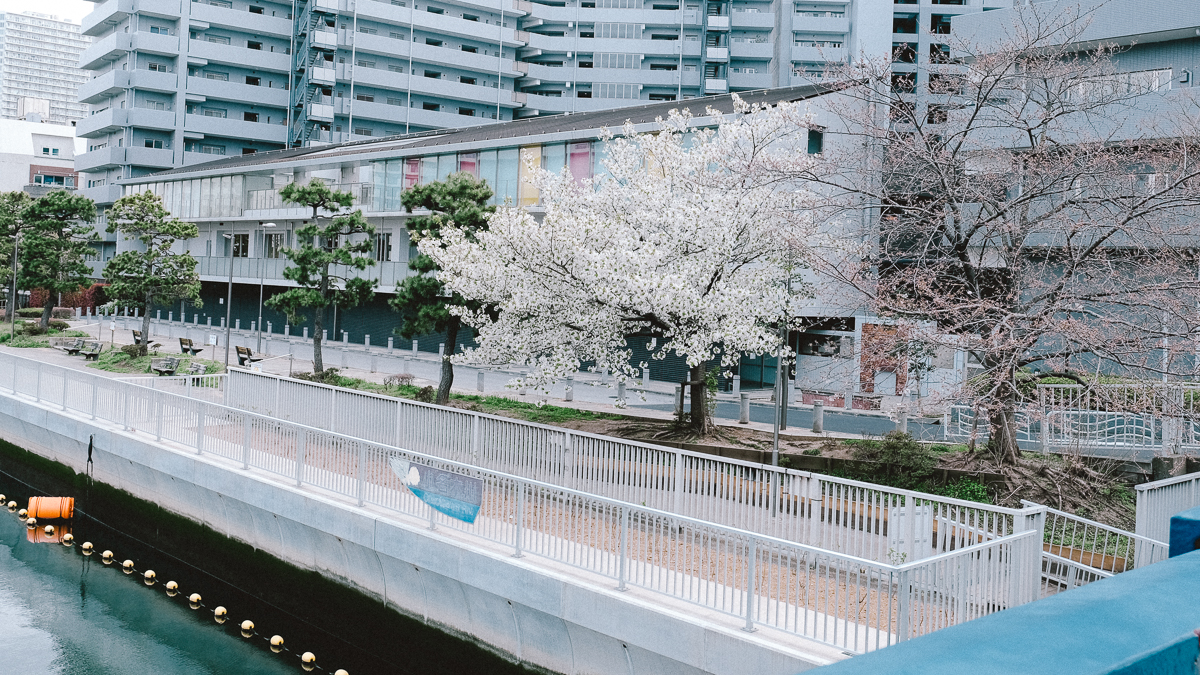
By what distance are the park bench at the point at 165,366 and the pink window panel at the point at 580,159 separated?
15835mm

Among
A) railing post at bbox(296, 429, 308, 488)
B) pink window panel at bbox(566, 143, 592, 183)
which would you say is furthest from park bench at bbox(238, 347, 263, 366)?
railing post at bbox(296, 429, 308, 488)

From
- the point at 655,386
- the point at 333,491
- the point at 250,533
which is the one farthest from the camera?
the point at 655,386

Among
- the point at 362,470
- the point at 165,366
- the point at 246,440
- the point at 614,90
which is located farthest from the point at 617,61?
the point at 362,470

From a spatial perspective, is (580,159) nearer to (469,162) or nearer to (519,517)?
(469,162)

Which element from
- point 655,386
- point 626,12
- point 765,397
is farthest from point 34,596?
point 626,12

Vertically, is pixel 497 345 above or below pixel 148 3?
below

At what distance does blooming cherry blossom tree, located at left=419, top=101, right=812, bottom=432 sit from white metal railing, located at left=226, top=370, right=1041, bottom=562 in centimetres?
291

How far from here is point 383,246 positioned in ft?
152

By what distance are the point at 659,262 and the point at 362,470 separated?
817 cm

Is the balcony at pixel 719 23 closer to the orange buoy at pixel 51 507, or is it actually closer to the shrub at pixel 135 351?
the shrub at pixel 135 351

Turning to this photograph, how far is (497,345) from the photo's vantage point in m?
20.8

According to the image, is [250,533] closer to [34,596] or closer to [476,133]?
[34,596]

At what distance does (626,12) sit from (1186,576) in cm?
8538

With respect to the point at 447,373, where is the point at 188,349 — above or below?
below
